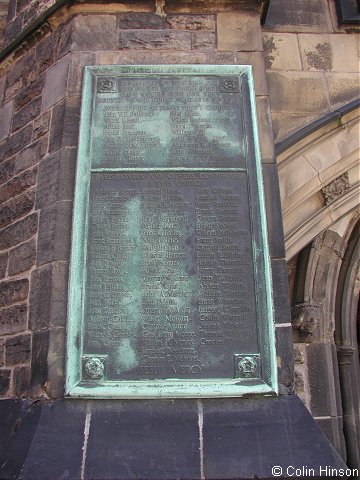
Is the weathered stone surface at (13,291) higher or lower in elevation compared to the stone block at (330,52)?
lower

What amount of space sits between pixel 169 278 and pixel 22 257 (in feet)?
3.04

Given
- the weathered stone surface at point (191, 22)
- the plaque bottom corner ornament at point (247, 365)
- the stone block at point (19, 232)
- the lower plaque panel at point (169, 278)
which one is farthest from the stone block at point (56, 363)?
the weathered stone surface at point (191, 22)

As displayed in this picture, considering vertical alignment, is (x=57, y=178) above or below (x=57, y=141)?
below

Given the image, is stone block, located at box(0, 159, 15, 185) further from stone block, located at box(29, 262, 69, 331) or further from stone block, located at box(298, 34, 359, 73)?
stone block, located at box(298, 34, 359, 73)

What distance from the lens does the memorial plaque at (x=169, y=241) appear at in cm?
250

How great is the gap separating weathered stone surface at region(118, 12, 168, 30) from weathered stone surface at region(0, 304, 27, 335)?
6.17 ft

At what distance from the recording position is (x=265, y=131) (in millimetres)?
3059

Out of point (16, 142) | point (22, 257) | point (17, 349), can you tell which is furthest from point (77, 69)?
point (17, 349)

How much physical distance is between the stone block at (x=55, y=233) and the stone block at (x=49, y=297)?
57 millimetres

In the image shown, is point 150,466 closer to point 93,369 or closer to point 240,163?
point 93,369

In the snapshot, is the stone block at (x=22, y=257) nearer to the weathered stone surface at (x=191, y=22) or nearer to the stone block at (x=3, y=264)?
the stone block at (x=3, y=264)

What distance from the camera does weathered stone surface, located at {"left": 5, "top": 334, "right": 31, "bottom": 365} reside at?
2.73m

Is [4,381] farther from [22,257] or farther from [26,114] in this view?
[26,114]

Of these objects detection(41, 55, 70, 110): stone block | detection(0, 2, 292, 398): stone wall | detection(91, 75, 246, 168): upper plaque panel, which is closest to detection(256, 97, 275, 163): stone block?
detection(0, 2, 292, 398): stone wall
